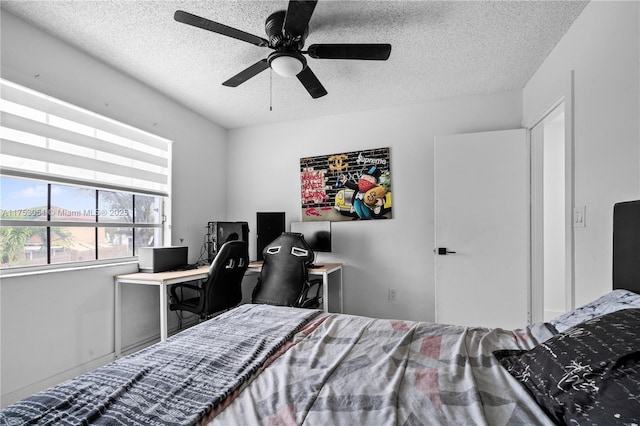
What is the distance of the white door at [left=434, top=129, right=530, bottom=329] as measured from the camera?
8.71ft

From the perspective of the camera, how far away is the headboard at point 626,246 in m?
1.19

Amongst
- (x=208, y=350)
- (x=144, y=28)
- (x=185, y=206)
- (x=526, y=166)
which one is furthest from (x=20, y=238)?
(x=526, y=166)

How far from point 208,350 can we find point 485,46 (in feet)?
8.56

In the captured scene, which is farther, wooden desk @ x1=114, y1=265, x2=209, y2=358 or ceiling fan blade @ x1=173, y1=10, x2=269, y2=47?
wooden desk @ x1=114, y1=265, x2=209, y2=358

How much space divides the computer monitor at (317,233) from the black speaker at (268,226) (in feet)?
0.70

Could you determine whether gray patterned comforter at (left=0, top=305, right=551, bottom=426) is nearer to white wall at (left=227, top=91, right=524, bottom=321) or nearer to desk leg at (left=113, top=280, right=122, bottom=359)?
desk leg at (left=113, top=280, right=122, bottom=359)

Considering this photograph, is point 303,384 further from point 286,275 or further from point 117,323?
point 117,323

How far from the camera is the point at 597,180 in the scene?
1.60 m

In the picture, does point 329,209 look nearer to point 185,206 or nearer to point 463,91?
point 185,206

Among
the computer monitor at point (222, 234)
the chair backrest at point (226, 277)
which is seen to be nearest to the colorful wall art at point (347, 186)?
the computer monitor at point (222, 234)

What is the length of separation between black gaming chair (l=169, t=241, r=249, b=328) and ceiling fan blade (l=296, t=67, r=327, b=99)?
56.2 inches

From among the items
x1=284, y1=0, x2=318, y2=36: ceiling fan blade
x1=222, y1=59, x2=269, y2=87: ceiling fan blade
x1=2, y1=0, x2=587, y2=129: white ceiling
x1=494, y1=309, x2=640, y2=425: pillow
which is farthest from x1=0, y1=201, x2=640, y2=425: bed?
x1=222, y1=59, x2=269, y2=87: ceiling fan blade

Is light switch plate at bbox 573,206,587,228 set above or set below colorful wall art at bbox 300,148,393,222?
below

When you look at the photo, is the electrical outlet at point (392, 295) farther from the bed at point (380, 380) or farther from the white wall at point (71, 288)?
the white wall at point (71, 288)
